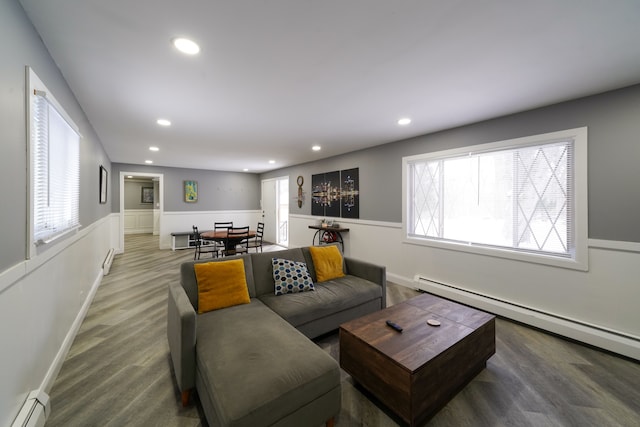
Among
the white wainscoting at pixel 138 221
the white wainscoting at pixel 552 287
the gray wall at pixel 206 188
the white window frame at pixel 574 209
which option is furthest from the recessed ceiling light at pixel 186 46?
the white wainscoting at pixel 138 221

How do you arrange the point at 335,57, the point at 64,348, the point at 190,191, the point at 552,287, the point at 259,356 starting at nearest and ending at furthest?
1. the point at 259,356
2. the point at 335,57
3. the point at 64,348
4. the point at 552,287
5. the point at 190,191

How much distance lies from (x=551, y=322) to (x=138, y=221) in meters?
12.1

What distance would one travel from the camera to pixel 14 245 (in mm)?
1310

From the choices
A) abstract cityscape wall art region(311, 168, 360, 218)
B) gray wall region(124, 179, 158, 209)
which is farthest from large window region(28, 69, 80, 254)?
gray wall region(124, 179, 158, 209)

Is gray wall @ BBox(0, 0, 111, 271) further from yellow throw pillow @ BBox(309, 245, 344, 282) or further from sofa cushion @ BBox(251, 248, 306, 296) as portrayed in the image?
yellow throw pillow @ BBox(309, 245, 344, 282)

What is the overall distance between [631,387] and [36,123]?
453 cm

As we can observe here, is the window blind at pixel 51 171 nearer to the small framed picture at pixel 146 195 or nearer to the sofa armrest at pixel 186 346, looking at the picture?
the sofa armrest at pixel 186 346

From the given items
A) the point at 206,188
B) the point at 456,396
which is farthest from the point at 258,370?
the point at 206,188

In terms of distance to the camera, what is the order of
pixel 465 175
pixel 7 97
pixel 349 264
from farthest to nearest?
pixel 465 175 < pixel 349 264 < pixel 7 97

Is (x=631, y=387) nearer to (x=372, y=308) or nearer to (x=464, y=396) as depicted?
(x=464, y=396)

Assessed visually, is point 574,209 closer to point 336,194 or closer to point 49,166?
point 336,194

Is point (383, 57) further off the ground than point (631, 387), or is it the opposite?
point (383, 57)

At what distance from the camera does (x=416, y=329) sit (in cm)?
188

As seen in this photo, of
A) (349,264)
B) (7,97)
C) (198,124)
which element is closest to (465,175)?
(349,264)
